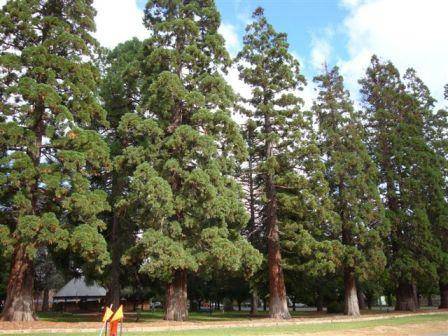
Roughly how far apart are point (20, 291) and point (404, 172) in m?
25.3

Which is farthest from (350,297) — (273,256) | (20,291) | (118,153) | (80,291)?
(80,291)

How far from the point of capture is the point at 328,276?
34.4m

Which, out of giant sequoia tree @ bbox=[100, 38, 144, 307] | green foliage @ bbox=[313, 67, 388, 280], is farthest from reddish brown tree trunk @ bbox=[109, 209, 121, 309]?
green foliage @ bbox=[313, 67, 388, 280]

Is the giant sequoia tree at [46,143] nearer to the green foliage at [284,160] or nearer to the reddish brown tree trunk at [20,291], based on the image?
the reddish brown tree trunk at [20,291]

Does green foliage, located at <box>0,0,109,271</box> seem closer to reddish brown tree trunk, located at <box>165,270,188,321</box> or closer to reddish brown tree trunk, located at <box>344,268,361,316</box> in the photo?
reddish brown tree trunk, located at <box>165,270,188,321</box>

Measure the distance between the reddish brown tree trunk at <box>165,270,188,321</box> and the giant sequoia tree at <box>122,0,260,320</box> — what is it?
0.14 feet

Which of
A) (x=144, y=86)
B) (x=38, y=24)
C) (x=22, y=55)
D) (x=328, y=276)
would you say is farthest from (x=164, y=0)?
(x=328, y=276)

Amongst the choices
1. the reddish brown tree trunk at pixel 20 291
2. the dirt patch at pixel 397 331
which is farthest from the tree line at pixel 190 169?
the dirt patch at pixel 397 331

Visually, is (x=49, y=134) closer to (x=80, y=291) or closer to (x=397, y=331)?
(x=397, y=331)

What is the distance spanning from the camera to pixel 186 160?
67.5 feet

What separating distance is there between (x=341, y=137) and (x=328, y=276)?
39.2ft

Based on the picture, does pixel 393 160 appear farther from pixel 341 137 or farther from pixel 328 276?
pixel 328 276

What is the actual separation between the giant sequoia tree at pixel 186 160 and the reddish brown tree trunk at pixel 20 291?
169 inches

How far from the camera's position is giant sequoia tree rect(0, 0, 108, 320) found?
17500 mm
